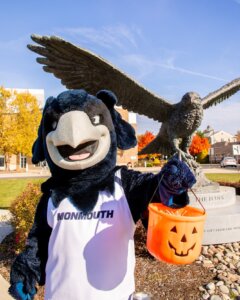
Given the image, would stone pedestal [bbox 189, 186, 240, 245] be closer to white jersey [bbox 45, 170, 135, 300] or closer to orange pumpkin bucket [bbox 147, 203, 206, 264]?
white jersey [bbox 45, 170, 135, 300]

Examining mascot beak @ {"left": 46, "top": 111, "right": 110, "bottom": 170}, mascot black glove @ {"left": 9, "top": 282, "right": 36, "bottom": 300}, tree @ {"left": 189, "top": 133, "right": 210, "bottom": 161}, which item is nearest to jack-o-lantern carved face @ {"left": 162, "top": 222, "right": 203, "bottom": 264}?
mascot beak @ {"left": 46, "top": 111, "right": 110, "bottom": 170}

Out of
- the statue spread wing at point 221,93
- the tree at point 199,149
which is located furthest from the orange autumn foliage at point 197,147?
Result: the statue spread wing at point 221,93

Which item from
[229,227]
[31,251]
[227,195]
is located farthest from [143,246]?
[31,251]

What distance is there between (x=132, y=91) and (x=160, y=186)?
14.5 feet

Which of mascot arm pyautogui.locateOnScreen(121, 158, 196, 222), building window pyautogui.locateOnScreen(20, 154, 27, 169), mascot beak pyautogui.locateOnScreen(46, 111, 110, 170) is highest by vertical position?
mascot beak pyautogui.locateOnScreen(46, 111, 110, 170)

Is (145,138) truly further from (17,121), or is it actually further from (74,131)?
(74,131)

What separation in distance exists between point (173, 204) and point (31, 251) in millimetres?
973

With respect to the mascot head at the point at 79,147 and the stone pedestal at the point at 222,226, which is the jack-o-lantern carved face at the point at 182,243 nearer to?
the mascot head at the point at 79,147

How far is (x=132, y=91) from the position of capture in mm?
5848

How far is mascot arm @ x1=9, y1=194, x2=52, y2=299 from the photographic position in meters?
1.93

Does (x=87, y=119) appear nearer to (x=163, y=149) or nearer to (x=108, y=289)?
(x=108, y=289)

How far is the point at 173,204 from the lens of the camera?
1568 mm

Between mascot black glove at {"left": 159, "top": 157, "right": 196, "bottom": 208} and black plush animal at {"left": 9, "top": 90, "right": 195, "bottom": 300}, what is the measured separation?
59mm

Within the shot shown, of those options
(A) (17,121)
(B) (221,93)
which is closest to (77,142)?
(B) (221,93)
